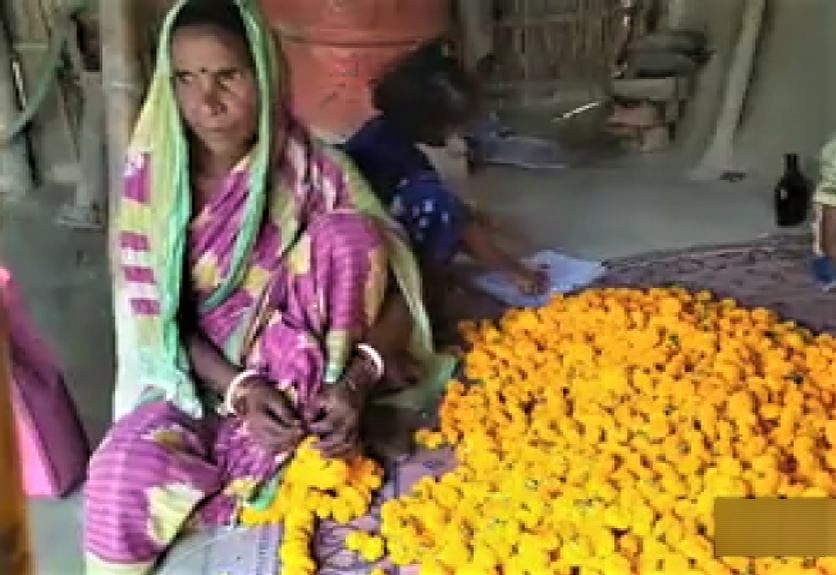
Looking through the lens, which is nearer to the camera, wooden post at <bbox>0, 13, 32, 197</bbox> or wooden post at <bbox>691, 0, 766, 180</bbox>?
wooden post at <bbox>0, 13, 32, 197</bbox>

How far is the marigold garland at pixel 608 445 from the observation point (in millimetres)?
1296

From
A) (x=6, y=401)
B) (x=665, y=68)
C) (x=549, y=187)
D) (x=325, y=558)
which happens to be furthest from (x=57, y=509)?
(x=6, y=401)

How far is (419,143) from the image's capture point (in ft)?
5.25

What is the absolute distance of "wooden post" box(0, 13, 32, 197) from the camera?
4.78 ft

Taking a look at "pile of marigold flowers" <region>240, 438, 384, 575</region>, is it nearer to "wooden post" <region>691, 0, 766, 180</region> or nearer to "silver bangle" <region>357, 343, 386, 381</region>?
"silver bangle" <region>357, 343, 386, 381</region>

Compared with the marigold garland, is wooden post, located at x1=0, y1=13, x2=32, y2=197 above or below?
above

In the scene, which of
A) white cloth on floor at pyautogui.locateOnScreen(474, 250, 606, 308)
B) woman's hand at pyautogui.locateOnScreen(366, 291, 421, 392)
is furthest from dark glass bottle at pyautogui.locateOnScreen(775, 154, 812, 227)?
woman's hand at pyautogui.locateOnScreen(366, 291, 421, 392)

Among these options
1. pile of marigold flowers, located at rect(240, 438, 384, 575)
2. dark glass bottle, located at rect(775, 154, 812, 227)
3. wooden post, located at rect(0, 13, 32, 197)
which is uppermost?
wooden post, located at rect(0, 13, 32, 197)

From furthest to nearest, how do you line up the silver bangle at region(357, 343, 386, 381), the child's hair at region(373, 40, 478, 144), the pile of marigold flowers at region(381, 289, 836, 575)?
the child's hair at region(373, 40, 478, 144)
the silver bangle at region(357, 343, 386, 381)
the pile of marigold flowers at region(381, 289, 836, 575)

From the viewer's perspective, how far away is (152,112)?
4.51 feet

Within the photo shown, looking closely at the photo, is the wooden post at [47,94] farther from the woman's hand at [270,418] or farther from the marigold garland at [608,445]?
the marigold garland at [608,445]

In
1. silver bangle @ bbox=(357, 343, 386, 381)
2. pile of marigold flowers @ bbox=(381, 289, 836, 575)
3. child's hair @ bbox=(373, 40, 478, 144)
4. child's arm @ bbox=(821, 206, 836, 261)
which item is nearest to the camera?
pile of marigold flowers @ bbox=(381, 289, 836, 575)

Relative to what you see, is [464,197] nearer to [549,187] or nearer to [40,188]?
[549,187]

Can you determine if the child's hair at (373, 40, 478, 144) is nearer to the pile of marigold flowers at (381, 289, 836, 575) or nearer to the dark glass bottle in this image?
the pile of marigold flowers at (381, 289, 836, 575)
